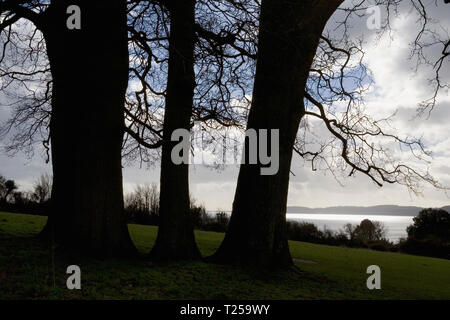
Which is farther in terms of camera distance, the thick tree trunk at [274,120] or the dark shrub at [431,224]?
the dark shrub at [431,224]

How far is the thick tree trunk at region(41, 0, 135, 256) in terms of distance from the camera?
6957 mm

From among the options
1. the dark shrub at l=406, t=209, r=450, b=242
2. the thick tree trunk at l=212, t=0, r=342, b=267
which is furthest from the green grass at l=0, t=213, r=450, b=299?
the dark shrub at l=406, t=209, r=450, b=242

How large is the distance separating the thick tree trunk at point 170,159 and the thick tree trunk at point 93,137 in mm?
798

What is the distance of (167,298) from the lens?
5.15 metres

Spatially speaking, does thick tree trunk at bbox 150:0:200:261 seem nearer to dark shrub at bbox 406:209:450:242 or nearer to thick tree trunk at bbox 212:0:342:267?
thick tree trunk at bbox 212:0:342:267

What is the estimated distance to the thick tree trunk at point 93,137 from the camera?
22.8 ft

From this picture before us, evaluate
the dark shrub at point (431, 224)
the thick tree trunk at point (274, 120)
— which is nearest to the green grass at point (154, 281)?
the thick tree trunk at point (274, 120)

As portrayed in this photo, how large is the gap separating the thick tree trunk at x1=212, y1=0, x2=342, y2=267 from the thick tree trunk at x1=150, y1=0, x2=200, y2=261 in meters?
0.91

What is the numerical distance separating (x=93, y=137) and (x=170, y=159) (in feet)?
4.93

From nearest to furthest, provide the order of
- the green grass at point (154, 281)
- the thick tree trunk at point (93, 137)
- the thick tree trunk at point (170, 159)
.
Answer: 1. the green grass at point (154, 281)
2. the thick tree trunk at point (93, 137)
3. the thick tree trunk at point (170, 159)

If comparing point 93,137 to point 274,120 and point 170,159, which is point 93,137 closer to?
point 170,159

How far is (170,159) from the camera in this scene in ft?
24.8

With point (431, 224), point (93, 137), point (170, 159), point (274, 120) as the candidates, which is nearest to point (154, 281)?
point (170, 159)

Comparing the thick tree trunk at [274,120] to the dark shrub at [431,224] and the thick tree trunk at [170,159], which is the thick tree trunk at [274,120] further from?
the dark shrub at [431,224]
